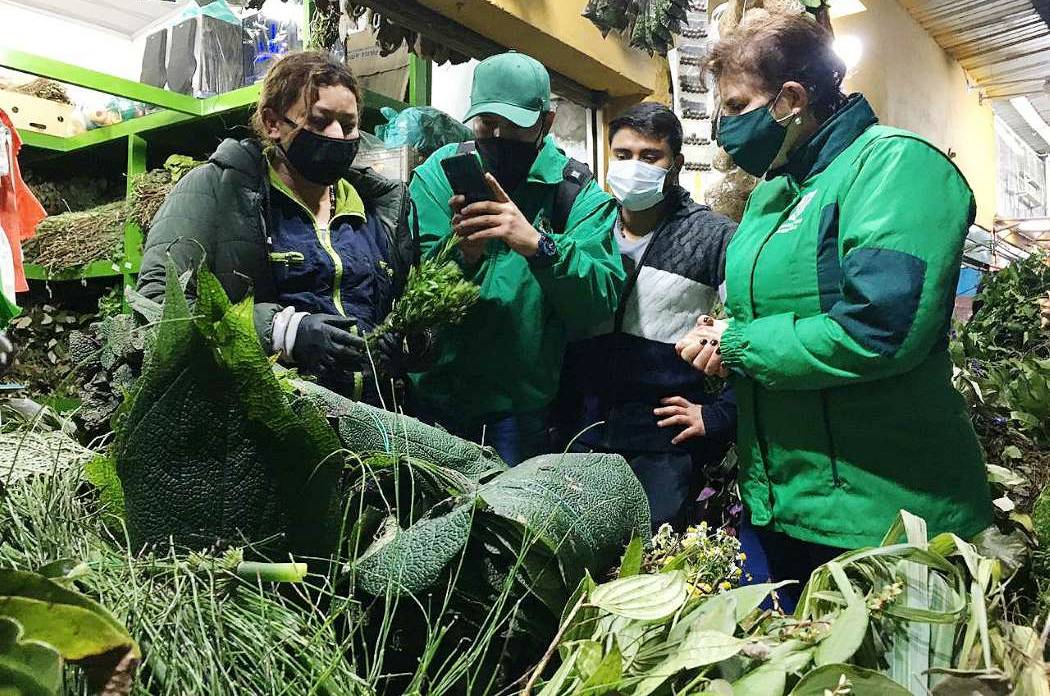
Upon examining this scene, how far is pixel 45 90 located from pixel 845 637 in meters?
4.47

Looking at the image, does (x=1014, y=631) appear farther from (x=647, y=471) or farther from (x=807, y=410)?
(x=647, y=471)

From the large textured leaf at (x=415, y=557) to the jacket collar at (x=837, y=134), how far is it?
2.82ft

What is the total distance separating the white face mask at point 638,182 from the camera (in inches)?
62.7

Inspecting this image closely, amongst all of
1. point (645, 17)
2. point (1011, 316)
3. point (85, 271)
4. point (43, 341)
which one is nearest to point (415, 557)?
point (645, 17)

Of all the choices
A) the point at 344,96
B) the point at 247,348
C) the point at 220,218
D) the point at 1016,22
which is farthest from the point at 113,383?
the point at 1016,22

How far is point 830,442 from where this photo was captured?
1152 millimetres

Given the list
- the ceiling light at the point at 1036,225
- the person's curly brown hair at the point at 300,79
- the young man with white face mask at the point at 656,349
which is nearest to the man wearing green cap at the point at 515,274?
the young man with white face mask at the point at 656,349

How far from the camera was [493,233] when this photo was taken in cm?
128

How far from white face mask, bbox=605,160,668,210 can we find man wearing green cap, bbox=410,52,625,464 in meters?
0.14

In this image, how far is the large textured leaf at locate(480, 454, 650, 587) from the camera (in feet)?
2.13

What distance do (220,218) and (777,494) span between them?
96 centimetres

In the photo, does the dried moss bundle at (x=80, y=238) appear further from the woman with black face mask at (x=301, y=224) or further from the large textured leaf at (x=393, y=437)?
the large textured leaf at (x=393, y=437)

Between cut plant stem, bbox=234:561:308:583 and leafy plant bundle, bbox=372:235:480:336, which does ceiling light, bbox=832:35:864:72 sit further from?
cut plant stem, bbox=234:561:308:583

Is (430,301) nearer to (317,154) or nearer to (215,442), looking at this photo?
(317,154)
